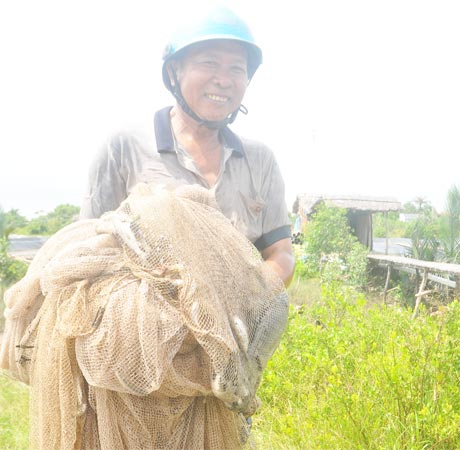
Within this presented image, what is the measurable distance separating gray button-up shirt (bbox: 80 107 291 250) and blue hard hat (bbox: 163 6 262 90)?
0.25 metres

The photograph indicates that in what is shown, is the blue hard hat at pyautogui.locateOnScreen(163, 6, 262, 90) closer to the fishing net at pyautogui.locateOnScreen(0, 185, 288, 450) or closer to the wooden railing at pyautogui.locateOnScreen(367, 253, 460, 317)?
the fishing net at pyautogui.locateOnScreen(0, 185, 288, 450)

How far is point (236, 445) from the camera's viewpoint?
1.62 metres

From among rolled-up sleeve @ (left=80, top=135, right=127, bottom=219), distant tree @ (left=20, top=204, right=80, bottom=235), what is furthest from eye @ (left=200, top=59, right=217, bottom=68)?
distant tree @ (left=20, top=204, right=80, bottom=235)

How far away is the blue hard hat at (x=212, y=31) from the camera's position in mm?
1838

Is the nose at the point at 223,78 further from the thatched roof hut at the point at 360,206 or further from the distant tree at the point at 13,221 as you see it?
the thatched roof hut at the point at 360,206

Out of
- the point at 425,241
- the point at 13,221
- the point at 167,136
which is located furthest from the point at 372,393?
the point at 13,221

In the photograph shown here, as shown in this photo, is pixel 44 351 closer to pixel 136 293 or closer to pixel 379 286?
pixel 136 293

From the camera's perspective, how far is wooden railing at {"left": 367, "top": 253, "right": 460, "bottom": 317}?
918 centimetres

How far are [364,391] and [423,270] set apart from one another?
29.3ft

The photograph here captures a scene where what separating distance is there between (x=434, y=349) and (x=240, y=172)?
2.07 m

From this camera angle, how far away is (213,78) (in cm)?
185

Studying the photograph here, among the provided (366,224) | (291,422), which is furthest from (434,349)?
(366,224)

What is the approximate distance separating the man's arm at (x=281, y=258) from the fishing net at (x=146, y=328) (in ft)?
0.92

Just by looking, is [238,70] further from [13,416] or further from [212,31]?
[13,416]
